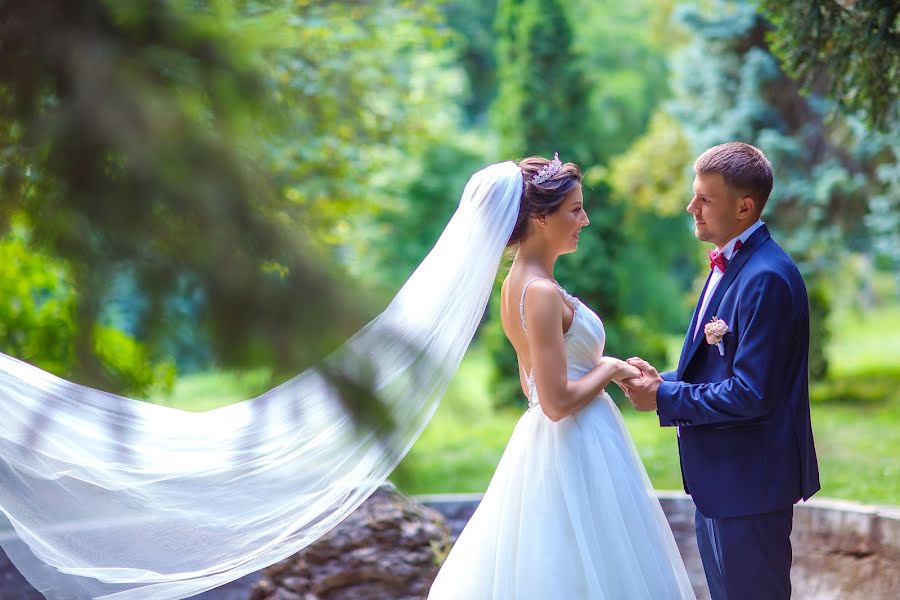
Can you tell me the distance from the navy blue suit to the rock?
166cm

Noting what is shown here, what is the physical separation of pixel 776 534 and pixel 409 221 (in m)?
16.6

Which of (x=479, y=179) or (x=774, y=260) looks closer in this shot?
(x=774, y=260)

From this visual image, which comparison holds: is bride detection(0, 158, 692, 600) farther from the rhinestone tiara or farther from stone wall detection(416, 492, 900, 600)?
stone wall detection(416, 492, 900, 600)

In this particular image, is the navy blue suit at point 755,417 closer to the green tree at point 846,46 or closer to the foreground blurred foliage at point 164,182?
the green tree at point 846,46

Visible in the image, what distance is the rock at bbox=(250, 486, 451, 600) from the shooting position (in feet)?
14.2

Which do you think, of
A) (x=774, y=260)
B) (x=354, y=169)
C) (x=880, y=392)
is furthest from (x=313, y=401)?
(x=880, y=392)

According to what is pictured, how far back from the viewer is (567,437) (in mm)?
3314

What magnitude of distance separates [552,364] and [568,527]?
0.57 metres

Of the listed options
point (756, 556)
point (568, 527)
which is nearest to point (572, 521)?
point (568, 527)

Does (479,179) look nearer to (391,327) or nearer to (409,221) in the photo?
(391,327)

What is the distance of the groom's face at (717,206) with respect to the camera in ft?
9.93

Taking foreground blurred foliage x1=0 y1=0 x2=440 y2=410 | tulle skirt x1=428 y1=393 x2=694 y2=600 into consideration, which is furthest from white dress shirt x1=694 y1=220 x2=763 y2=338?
foreground blurred foliage x1=0 y1=0 x2=440 y2=410

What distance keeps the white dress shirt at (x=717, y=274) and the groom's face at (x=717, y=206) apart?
2cm

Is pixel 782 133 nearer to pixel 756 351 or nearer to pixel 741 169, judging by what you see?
pixel 741 169
